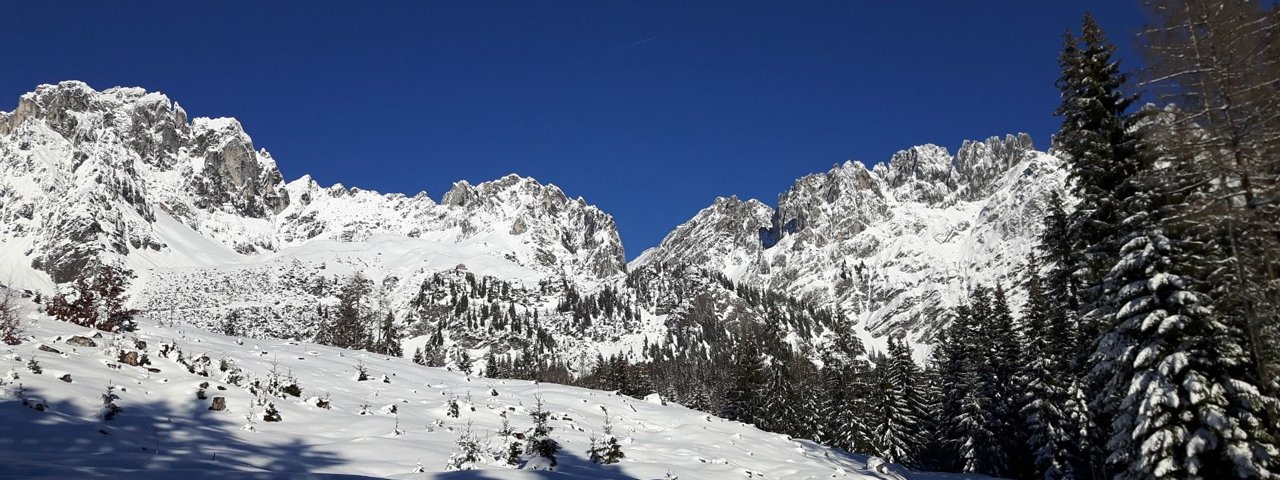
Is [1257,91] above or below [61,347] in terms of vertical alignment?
above

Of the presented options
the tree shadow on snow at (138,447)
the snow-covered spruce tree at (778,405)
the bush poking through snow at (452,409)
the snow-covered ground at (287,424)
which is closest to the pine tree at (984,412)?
the snow-covered spruce tree at (778,405)

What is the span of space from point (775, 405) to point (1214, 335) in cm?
4710

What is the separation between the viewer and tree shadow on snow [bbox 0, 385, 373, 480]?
27.3ft

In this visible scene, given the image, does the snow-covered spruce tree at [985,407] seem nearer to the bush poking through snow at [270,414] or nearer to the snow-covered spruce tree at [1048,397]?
the snow-covered spruce tree at [1048,397]

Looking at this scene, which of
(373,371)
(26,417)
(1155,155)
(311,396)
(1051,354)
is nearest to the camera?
(26,417)

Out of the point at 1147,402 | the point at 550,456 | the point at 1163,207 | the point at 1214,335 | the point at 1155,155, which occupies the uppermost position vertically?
the point at 1155,155

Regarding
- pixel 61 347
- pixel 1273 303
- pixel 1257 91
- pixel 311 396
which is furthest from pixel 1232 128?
pixel 61 347

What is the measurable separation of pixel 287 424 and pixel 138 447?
383 cm

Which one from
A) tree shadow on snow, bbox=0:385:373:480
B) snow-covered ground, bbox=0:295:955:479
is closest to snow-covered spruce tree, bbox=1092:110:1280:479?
snow-covered ground, bbox=0:295:955:479

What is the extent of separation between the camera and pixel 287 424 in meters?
14.2

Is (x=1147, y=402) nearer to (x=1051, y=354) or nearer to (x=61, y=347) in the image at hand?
(x=1051, y=354)

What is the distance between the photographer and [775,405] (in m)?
62.8

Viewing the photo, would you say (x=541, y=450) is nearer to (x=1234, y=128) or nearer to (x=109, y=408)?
(x=109, y=408)

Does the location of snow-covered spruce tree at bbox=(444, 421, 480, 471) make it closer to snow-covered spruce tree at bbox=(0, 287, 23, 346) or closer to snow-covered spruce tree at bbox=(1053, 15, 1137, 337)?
snow-covered spruce tree at bbox=(0, 287, 23, 346)
